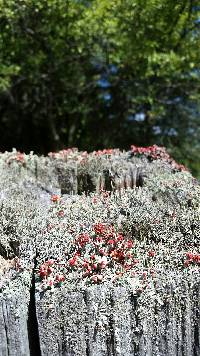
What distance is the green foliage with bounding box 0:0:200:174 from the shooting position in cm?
1332

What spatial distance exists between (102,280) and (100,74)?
1230 cm

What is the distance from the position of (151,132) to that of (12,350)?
1290 centimetres

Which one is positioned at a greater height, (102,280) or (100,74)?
(100,74)

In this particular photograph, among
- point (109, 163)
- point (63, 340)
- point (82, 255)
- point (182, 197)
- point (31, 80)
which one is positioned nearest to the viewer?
point (63, 340)

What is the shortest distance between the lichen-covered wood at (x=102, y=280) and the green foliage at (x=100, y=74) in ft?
27.3

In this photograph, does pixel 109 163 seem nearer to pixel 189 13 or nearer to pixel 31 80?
pixel 189 13

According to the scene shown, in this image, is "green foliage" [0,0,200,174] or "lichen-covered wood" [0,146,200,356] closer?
"lichen-covered wood" [0,146,200,356]

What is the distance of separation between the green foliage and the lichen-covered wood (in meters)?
8.33

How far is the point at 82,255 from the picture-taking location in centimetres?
481

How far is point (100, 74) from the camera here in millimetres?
16094

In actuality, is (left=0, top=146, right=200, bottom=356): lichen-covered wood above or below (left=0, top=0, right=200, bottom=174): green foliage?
below

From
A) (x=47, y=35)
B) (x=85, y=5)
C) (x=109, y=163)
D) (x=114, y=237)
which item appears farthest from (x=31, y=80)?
(x=114, y=237)

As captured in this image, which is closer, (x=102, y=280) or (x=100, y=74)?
(x=102, y=280)

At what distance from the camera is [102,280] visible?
4.45 m
